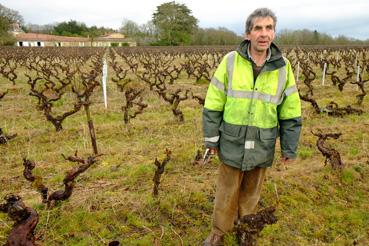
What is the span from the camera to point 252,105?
107 inches

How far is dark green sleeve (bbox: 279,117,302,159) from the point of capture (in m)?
2.87

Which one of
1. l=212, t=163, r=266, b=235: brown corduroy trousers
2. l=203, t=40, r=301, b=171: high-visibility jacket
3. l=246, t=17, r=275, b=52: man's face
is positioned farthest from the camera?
l=212, t=163, r=266, b=235: brown corduroy trousers

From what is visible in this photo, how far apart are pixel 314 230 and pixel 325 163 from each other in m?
1.45

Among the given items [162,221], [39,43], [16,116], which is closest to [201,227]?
[162,221]

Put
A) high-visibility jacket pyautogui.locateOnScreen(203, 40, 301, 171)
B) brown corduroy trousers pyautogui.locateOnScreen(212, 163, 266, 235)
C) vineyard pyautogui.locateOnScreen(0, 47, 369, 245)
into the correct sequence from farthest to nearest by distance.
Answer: vineyard pyautogui.locateOnScreen(0, 47, 369, 245)
brown corduroy trousers pyautogui.locateOnScreen(212, 163, 266, 235)
high-visibility jacket pyautogui.locateOnScreen(203, 40, 301, 171)

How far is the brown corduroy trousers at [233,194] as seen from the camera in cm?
306

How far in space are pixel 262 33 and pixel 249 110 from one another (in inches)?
23.6

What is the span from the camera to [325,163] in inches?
193

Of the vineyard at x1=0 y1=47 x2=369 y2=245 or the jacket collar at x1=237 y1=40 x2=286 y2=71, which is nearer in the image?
the jacket collar at x1=237 y1=40 x2=286 y2=71

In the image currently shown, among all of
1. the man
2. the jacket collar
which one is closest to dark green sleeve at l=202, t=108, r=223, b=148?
the man

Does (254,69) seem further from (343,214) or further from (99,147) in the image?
(99,147)

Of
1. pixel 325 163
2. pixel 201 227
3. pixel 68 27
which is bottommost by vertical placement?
pixel 201 227

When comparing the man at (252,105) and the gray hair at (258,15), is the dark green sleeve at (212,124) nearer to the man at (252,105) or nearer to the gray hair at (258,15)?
the man at (252,105)

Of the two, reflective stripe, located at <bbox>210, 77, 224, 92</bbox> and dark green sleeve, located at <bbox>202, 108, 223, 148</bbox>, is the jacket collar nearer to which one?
reflective stripe, located at <bbox>210, 77, 224, 92</bbox>
